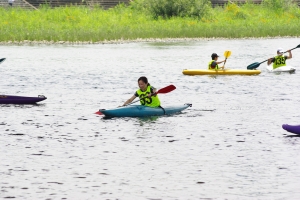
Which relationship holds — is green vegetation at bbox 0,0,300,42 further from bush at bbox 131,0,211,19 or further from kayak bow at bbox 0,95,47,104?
kayak bow at bbox 0,95,47,104

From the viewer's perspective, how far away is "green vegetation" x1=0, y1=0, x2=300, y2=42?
159ft

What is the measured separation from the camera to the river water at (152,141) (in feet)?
37.3

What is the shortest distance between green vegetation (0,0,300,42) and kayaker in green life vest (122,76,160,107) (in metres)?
29.9

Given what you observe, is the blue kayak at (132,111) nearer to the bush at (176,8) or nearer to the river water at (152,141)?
the river water at (152,141)

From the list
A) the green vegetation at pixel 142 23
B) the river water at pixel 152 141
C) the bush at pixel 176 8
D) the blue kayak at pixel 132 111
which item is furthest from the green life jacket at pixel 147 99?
the bush at pixel 176 8

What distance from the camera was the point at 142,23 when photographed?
54000mm

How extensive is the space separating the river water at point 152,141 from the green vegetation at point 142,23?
60.8 feet

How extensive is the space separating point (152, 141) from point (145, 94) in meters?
2.72

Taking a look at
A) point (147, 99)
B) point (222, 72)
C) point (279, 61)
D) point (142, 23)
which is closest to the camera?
point (147, 99)

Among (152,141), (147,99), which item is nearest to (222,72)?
(147,99)

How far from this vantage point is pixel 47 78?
94.9 ft

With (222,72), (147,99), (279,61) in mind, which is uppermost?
(147,99)

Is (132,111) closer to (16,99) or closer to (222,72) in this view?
(16,99)

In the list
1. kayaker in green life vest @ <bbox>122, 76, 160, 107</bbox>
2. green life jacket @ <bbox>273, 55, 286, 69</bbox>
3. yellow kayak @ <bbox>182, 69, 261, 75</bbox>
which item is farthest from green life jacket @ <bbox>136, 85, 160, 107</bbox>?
green life jacket @ <bbox>273, 55, 286, 69</bbox>
